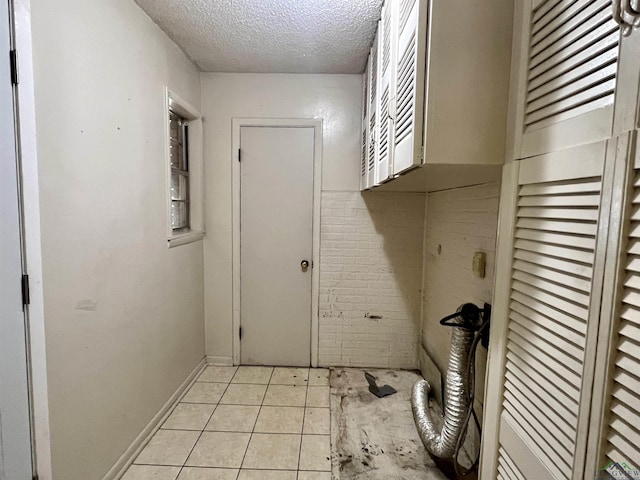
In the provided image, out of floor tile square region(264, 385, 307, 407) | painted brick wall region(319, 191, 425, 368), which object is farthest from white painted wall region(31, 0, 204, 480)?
painted brick wall region(319, 191, 425, 368)

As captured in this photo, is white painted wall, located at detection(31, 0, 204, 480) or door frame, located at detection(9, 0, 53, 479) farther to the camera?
white painted wall, located at detection(31, 0, 204, 480)

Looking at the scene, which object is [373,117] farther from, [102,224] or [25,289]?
[25,289]

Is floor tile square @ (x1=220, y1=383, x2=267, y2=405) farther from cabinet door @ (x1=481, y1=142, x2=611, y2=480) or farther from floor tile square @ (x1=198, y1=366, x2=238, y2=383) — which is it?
cabinet door @ (x1=481, y1=142, x2=611, y2=480)

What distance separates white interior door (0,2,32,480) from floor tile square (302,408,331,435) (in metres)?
1.42

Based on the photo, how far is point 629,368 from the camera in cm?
59

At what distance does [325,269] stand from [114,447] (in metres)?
1.85

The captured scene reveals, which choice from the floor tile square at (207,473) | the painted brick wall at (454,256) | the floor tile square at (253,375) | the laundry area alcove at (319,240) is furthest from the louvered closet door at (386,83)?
the floor tile square at (253,375)

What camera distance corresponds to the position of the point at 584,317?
70 cm

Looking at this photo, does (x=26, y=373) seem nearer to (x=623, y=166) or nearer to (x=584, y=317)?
(x=584, y=317)

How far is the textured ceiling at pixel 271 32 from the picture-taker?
190cm

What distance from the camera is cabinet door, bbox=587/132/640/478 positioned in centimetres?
59

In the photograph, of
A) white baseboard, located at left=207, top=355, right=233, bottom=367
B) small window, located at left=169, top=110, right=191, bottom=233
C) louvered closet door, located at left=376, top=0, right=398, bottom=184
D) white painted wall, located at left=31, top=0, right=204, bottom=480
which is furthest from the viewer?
white baseboard, located at left=207, top=355, right=233, bottom=367

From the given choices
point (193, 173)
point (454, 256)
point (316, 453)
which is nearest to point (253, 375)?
point (316, 453)

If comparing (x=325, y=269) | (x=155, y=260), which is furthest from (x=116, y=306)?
(x=325, y=269)
